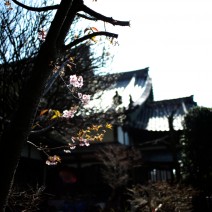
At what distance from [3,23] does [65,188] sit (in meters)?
11.7

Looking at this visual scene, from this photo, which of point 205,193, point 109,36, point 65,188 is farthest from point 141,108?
point 109,36

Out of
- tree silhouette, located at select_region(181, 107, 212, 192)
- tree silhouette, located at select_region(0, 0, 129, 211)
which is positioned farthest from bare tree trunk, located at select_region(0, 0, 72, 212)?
tree silhouette, located at select_region(181, 107, 212, 192)

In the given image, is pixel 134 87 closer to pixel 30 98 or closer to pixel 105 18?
pixel 105 18

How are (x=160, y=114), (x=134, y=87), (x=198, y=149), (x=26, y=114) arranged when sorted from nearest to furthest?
(x=26, y=114) < (x=198, y=149) < (x=160, y=114) < (x=134, y=87)

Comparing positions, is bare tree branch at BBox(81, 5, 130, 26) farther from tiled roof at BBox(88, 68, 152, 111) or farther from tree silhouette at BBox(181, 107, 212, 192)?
tiled roof at BBox(88, 68, 152, 111)

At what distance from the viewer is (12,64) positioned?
8.91 m

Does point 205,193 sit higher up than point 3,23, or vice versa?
point 3,23

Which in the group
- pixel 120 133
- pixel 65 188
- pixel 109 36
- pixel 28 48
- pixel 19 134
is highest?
pixel 28 48

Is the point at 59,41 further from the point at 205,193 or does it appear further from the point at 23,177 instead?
the point at 23,177

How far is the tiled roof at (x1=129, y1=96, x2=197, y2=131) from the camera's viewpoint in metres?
20.0

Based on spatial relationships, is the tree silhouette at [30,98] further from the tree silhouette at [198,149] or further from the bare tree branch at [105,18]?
the tree silhouette at [198,149]

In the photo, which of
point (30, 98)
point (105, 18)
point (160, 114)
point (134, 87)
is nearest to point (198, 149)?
point (105, 18)

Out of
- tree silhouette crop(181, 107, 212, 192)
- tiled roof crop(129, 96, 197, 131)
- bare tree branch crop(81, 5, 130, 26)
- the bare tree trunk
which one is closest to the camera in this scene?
the bare tree trunk

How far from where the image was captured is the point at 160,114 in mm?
22734
